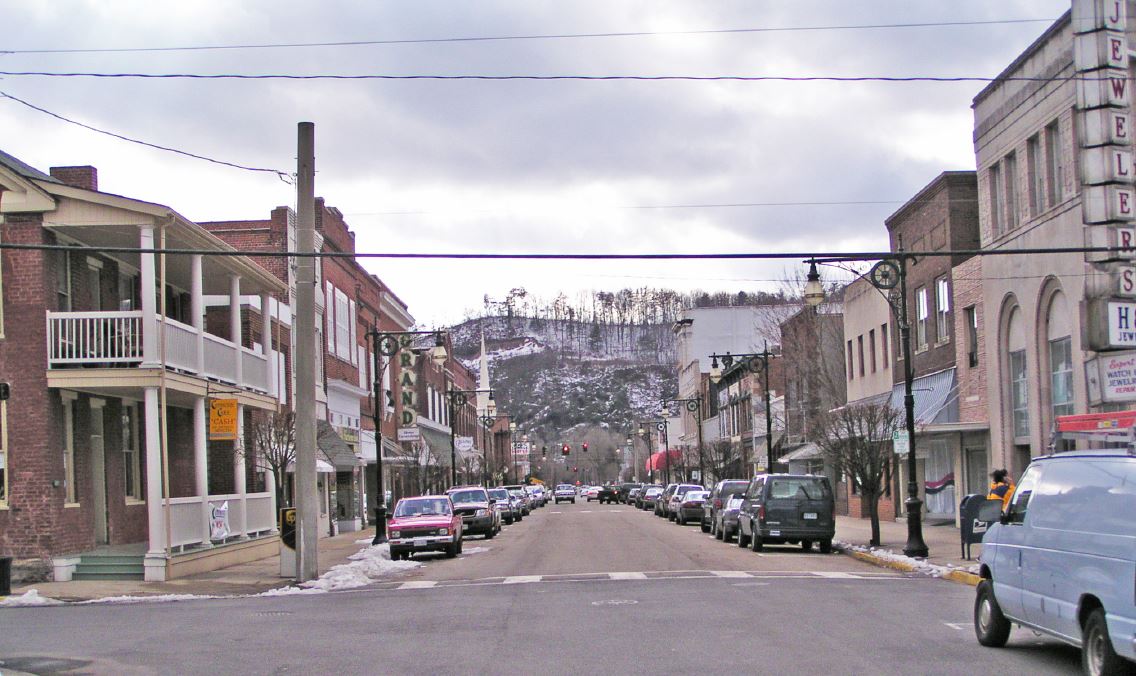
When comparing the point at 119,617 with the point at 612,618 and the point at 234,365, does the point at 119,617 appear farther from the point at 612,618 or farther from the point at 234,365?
the point at 234,365

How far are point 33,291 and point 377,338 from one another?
47.6ft

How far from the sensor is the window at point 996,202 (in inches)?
1224

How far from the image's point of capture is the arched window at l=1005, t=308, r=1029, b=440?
30.1m

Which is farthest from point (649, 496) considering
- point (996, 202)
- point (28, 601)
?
point (28, 601)

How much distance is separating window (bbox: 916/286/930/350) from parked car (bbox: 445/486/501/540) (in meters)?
15.0

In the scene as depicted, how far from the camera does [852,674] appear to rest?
10.6m

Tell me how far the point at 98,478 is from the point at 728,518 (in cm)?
1648

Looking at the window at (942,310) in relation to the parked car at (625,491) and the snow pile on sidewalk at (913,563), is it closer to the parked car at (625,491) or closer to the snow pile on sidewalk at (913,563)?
the snow pile on sidewalk at (913,563)

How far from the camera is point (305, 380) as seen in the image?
74.1 ft

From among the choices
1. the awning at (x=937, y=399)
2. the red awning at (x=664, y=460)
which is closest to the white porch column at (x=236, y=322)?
the awning at (x=937, y=399)

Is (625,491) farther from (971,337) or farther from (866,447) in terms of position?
(866,447)

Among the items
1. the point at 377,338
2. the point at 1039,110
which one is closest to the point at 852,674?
the point at 1039,110

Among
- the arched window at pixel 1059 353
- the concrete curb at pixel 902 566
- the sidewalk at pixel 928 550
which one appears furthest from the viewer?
the arched window at pixel 1059 353

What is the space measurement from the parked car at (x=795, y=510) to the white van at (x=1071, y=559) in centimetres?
1648
